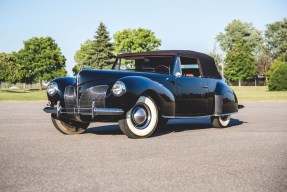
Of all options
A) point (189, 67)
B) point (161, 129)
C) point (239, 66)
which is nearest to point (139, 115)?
point (161, 129)

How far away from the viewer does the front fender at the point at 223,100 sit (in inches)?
329

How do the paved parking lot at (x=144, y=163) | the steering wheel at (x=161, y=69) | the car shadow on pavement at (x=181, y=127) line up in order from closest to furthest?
1. the paved parking lot at (x=144, y=163)
2. the steering wheel at (x=161, y=69)
3. the car shadow on pavement at (x=181, y=127)

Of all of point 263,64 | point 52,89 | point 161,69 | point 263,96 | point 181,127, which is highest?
point 263,64

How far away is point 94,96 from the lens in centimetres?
658

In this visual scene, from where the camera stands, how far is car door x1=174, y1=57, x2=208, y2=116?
7.45m

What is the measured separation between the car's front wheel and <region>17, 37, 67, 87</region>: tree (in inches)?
2707

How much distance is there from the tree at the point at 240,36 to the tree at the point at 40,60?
139ft

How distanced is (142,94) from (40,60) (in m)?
72.3

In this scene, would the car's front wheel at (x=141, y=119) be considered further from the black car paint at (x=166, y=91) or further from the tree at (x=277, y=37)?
the tree at (x=277, y=37)

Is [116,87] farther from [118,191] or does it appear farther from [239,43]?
[239,43]

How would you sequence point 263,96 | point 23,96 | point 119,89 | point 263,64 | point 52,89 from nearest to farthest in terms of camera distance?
point 119,89 → point 52,89 → point 263,96 → point 23,96 → point 263,64

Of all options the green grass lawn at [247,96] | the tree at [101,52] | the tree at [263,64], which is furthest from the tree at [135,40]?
the green grass lawn at [247,96]

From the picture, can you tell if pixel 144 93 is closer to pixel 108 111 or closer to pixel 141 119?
pixel 141 119

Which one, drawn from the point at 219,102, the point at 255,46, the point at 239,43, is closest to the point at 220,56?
the point at 239,43
